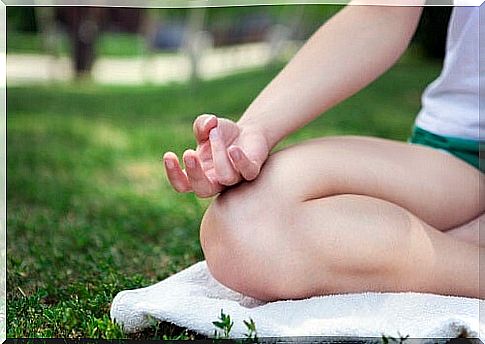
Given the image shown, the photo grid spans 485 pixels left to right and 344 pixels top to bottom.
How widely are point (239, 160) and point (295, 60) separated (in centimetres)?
23

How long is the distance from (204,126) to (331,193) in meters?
0.19

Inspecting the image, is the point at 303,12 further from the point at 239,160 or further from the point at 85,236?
the point at 239,160

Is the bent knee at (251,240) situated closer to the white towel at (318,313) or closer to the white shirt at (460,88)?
the white towel at (318,313)

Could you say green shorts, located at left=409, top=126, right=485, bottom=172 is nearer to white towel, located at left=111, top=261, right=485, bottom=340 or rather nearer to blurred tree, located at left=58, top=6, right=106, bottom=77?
white towel, located at left=111, top=261, right=485, bottom=340

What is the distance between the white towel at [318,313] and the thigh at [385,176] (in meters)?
0.14

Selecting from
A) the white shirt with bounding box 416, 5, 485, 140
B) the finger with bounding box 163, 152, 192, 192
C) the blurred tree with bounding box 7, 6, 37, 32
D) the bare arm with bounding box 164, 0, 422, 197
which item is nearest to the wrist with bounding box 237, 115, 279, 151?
the bare arm with bounding box 164, 0, 422, 197

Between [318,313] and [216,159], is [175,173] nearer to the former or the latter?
[216,159]

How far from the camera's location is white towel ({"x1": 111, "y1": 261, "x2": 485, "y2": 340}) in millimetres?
969

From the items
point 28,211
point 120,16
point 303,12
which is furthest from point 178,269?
point 120,16

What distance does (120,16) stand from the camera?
5.09m

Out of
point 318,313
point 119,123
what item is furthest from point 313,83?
point 119,123

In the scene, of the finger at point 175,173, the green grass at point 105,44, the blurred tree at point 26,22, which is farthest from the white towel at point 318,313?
the green grass at point 105,44

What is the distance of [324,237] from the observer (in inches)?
41.8

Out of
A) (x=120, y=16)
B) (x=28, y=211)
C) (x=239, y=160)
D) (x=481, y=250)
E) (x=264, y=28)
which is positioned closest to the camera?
(x=239, y=160)
